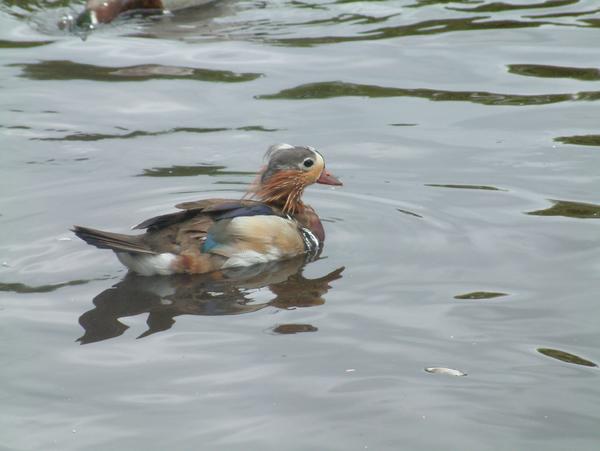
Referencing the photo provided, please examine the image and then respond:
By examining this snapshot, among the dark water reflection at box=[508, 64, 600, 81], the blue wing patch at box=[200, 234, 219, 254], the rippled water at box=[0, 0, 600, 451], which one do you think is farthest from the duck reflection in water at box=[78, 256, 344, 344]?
the dark water reflection at box=[508, 64, 600, 81]

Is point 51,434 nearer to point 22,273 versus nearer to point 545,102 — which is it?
point 22,273

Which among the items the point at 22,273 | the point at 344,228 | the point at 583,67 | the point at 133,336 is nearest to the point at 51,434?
the point at 133,336

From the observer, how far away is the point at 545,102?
39.9ft

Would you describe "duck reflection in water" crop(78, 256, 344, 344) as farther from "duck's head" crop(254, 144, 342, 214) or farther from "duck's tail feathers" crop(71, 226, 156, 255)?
"duck's head" crop(254, 144, 342, 214)

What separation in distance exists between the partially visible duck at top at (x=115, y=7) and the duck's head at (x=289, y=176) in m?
6.49

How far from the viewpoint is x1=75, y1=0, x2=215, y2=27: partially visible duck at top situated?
604 inches

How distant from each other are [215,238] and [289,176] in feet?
3.29

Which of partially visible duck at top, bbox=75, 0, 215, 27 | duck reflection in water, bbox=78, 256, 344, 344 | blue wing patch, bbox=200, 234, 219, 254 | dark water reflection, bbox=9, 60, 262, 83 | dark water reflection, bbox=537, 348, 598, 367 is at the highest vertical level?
partially visible duck at top, bbox=75, 0, 215, 27

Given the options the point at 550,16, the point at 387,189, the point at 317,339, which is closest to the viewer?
the point at 317,339

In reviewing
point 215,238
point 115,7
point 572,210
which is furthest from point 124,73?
point 572,210

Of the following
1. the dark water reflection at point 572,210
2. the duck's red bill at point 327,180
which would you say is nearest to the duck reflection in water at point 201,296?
the duck's red bill at point 327,180

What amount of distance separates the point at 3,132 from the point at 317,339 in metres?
5.33

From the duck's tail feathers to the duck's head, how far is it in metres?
1.36

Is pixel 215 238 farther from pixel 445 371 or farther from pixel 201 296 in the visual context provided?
pixel 445 371
